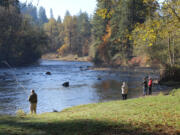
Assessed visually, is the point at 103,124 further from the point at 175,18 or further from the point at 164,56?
the point at 164,56

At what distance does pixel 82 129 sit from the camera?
879cm

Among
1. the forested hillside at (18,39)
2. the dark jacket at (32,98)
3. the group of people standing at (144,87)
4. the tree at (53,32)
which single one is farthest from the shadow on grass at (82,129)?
the tree at (53,32)

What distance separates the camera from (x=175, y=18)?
14.9 meters

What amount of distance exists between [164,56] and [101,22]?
3587 cm

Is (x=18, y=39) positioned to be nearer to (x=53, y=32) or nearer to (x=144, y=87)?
(x=144, y=87)

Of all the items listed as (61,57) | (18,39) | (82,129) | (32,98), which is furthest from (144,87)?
(61,57)

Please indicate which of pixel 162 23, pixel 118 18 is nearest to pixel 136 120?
pixel 162 23

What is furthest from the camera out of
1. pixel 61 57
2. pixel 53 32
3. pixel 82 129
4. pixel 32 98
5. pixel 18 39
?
pixel 53 32

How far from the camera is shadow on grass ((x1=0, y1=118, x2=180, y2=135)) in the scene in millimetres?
8305

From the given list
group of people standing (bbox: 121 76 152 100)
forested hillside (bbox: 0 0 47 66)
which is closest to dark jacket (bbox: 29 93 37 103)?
group of people standing (bbox: 121 76 152 100)

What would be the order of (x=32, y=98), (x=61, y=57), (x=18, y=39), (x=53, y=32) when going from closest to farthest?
(x=32, y=98)
(x=18, y=39)
(x=61, y=57)
(x=53, y=32)

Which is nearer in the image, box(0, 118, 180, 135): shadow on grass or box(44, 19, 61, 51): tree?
box(0, 118, 180, 135): shadow on grass

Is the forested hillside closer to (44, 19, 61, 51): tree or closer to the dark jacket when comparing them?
the dark jacket

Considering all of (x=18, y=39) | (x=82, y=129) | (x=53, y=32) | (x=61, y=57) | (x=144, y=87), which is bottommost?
(x=144, y=87)
